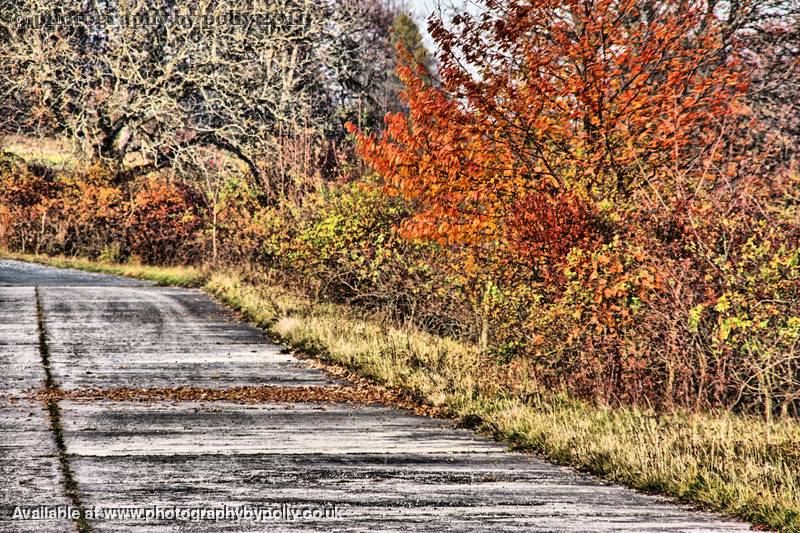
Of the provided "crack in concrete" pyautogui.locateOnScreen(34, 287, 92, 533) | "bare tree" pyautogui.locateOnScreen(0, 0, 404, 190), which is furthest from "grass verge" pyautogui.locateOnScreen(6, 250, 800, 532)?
"bare tree" pyautogui.locateOnScreen(0, 0, 404, 190)

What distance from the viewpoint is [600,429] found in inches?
432

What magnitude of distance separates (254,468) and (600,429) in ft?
10.4

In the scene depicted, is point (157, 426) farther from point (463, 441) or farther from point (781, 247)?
point (781, 247)

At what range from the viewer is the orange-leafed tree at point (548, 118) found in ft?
44.8

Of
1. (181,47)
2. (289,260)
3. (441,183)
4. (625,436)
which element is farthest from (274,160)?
(625,436)

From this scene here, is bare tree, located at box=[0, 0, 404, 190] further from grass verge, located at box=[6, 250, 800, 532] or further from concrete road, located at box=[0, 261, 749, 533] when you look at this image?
concrete road, located at box=[0, 261, 749, 533]

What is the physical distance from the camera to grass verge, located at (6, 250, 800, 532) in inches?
348

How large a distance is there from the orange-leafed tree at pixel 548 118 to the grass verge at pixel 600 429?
1654 mm

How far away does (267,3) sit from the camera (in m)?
38.4

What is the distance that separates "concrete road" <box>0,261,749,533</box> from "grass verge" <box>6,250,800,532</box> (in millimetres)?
260

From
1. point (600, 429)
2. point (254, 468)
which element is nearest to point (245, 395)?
point (254, 468)

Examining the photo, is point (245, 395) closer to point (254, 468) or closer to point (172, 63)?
point (254, 468)

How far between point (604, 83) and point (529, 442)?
4544 millimetres

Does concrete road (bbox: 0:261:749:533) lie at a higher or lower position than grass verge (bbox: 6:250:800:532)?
lower
